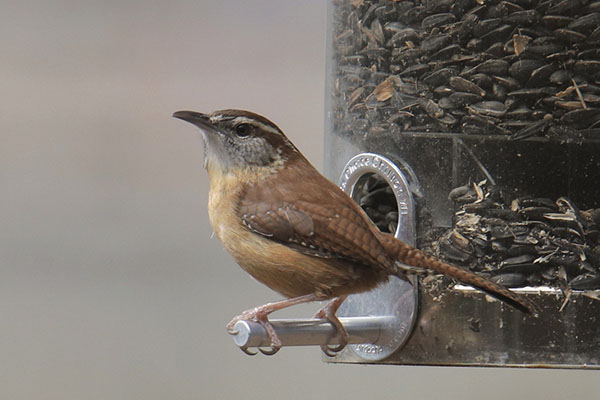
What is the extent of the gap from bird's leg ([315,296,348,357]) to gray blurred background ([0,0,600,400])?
3243 millimetres

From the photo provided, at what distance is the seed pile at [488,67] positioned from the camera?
4227 mm

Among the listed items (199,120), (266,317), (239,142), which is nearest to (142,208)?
(239,142)

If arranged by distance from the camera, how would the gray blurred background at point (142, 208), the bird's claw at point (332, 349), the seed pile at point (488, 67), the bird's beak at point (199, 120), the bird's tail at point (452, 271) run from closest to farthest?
the bird's tail at point (452, 271) → the seed pile at point (488, 67) → the bird's beak at point (199, 120) → the bird's claw at point (332, 349) → the gray blurred background at point (142, 208)

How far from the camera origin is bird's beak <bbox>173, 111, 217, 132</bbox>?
4.33 metres

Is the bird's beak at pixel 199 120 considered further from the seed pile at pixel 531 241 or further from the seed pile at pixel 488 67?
the seed pile at pixel 531 241

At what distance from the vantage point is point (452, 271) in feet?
13.5

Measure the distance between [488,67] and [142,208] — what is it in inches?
201

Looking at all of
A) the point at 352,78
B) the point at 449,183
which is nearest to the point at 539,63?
the point at 449,183

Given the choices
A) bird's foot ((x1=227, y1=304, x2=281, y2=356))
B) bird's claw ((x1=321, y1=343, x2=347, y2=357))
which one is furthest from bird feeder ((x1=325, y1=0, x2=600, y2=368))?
bird's foot ((x1=227, y1=304, x2=281, y2=356))

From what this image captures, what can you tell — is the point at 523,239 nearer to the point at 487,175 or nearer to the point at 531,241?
the point at 531,241

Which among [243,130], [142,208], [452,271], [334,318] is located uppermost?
[243,130]

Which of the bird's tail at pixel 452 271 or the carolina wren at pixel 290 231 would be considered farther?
the carolina wren at pixel 290 231

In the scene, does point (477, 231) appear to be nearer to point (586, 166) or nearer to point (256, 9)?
point (586, 166)

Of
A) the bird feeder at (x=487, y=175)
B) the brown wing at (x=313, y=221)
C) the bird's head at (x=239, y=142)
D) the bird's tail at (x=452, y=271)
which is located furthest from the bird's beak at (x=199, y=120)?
the bird's tail at (x=452, y=271)
